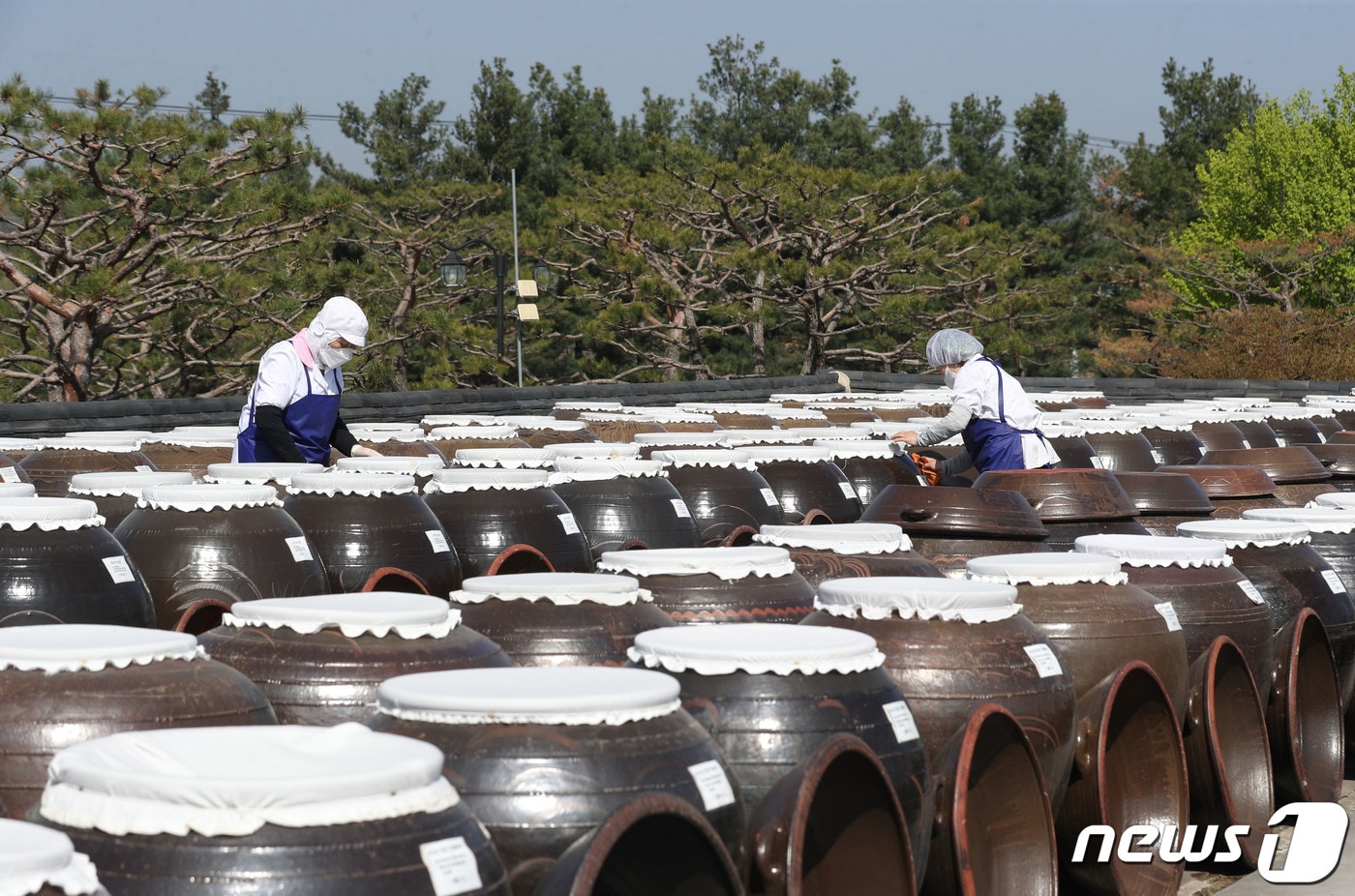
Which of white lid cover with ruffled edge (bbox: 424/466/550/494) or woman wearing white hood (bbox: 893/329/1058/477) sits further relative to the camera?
woman wearing white hood (bbox: 893/329/1058/477)

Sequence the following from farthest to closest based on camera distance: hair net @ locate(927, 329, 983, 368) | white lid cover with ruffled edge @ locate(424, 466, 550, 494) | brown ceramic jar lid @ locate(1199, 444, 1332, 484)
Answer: brown ceramic jar lid @ locate(1199, 444, 1332, 484)
hair net @ locate(927, 329, 983, 368)
white lid cover with ruffled edge @ locate(424, 466, 550, 494)

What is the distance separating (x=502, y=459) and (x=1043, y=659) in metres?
3.27

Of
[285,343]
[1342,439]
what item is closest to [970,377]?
[285,343]

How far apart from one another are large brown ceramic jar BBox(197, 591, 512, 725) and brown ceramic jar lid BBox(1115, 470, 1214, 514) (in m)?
4.04

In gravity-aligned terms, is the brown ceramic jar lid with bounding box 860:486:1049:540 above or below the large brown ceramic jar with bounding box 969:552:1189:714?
above

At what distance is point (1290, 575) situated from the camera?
5820mm

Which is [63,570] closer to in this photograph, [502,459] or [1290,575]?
[502,459]

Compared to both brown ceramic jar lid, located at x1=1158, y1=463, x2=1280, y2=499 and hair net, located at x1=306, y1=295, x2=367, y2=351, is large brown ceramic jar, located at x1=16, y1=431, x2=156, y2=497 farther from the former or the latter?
brown ceramic jar lid, located at x1=1158, y1=463, x2=1280, y2=499

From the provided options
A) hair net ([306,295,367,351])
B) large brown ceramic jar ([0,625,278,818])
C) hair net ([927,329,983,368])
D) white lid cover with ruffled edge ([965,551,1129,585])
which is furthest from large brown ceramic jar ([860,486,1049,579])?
large brown ceramic jar ([0,625,278,818])

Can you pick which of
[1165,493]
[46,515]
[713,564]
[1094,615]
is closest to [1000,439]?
[1165,493]

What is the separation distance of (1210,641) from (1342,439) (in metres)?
7.24

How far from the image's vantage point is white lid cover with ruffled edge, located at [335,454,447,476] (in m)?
6.54

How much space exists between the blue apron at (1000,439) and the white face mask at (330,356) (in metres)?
2.93

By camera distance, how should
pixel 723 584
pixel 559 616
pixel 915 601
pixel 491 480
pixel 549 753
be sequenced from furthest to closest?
pixel 491 480 < pixel 723 584 < pixel 915 601 < pixel 559 616 < pixel 549 753
